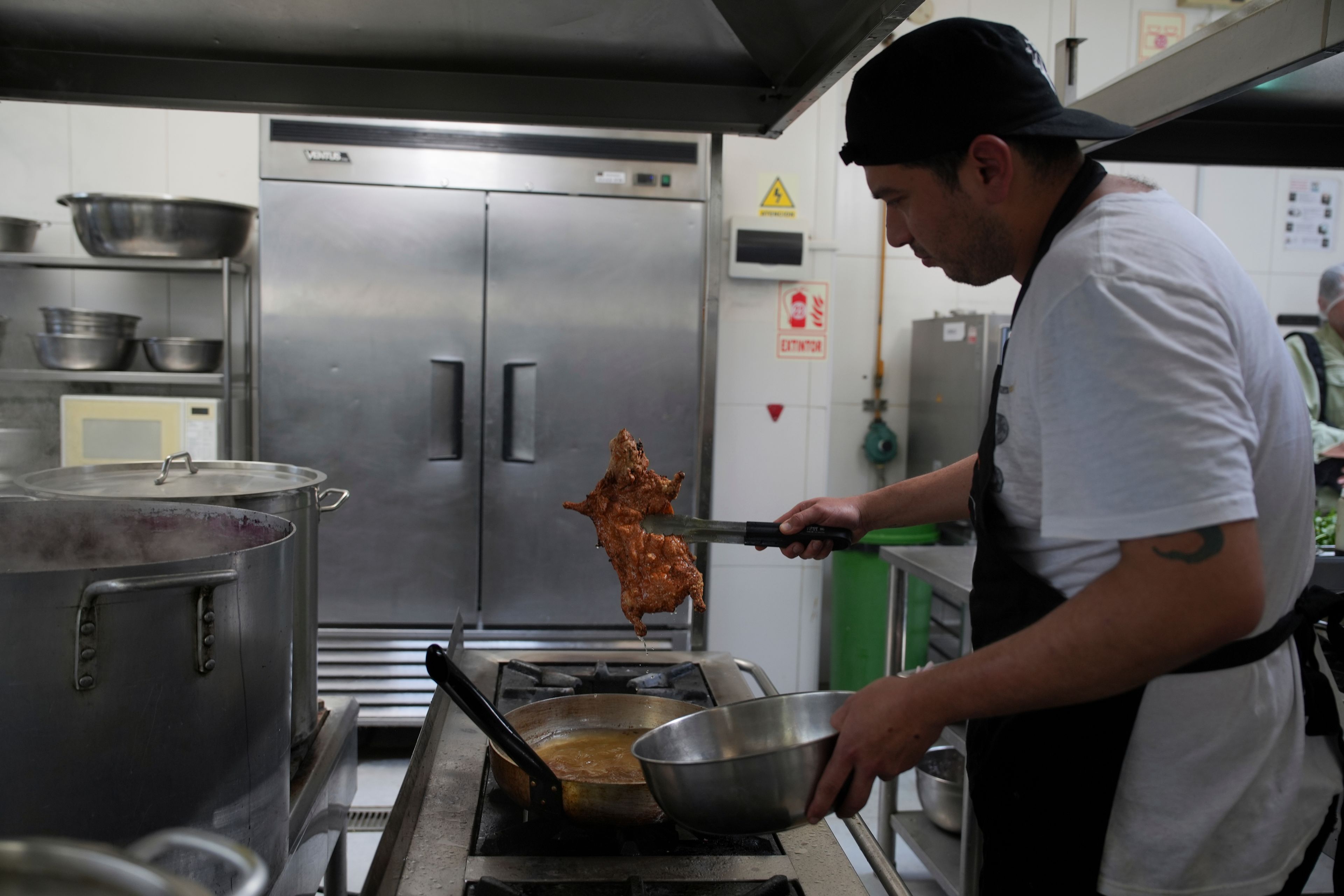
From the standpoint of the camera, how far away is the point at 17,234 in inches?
154

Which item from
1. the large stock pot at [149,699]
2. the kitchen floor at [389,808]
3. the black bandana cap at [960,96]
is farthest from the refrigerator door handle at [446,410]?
the black bandana cap at [960,96]

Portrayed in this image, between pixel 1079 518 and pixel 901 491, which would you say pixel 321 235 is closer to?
pixel 901 491

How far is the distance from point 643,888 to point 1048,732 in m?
0.57

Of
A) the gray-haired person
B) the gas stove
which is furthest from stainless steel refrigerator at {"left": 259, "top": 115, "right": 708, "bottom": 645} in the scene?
the gray-haired person

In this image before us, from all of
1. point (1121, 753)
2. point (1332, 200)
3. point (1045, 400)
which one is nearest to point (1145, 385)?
point (1045, 400)

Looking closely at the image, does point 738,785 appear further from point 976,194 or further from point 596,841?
point 976,194

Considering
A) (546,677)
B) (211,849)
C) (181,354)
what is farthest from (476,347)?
(211,849)

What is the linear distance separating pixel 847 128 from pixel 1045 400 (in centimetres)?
54

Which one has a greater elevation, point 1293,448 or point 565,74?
point 565,74

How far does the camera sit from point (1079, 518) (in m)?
0.98

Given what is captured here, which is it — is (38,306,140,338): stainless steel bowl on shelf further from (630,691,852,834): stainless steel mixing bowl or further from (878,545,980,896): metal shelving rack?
(630,691,852,834): stainless steel mixing bowl

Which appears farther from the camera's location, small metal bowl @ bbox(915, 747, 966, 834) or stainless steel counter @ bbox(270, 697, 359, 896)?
small metal bowl @ bbox(915, 747, 966, 834)

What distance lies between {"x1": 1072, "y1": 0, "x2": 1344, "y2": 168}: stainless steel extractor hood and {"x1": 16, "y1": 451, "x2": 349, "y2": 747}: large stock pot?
1.89 meters

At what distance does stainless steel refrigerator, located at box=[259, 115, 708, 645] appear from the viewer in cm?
379
